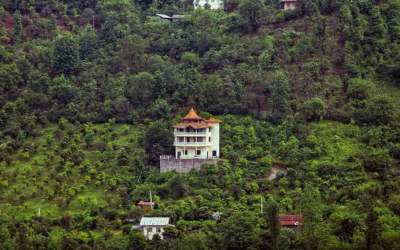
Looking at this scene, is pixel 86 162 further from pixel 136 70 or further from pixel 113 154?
pixel 136 70

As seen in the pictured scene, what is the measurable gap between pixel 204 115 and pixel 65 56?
34.7ft

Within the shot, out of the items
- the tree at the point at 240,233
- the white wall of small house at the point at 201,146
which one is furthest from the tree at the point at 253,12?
the tree at the point at 240,233

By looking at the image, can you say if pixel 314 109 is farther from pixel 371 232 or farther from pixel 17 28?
pixel 17 28

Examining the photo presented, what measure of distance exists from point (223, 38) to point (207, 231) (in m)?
19.0

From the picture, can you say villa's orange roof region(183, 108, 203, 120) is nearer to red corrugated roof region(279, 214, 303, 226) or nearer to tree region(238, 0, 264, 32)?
red corrugated roof region(279, 214, 303, 226)

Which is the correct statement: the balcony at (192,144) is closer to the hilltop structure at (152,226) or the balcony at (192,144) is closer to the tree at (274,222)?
the hilltop structure at (152,226)

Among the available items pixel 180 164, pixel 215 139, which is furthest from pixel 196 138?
pixel 180 164

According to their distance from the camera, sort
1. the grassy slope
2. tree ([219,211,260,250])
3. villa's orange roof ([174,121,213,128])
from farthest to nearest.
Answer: villa's orange roof ([174,121,213,128])
the grassy slope
tree ([219,211,260,250])

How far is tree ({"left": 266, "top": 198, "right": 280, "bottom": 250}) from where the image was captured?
38.1m

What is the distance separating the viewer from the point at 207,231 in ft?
137

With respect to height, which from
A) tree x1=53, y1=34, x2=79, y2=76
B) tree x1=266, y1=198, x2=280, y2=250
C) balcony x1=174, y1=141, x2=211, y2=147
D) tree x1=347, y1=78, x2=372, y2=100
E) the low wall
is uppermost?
tree x1=53, y1=34, x2=79, y2=76

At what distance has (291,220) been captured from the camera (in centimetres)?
4244

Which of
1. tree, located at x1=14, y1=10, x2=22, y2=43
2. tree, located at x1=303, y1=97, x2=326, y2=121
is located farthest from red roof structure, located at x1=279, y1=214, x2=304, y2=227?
tree, located at x1=14, y1=10, x2=22, y2=43

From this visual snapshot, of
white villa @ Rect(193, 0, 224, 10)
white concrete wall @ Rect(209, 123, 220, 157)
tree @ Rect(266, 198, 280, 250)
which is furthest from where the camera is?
white villa @ Rect(193, 0, 224, 10)
